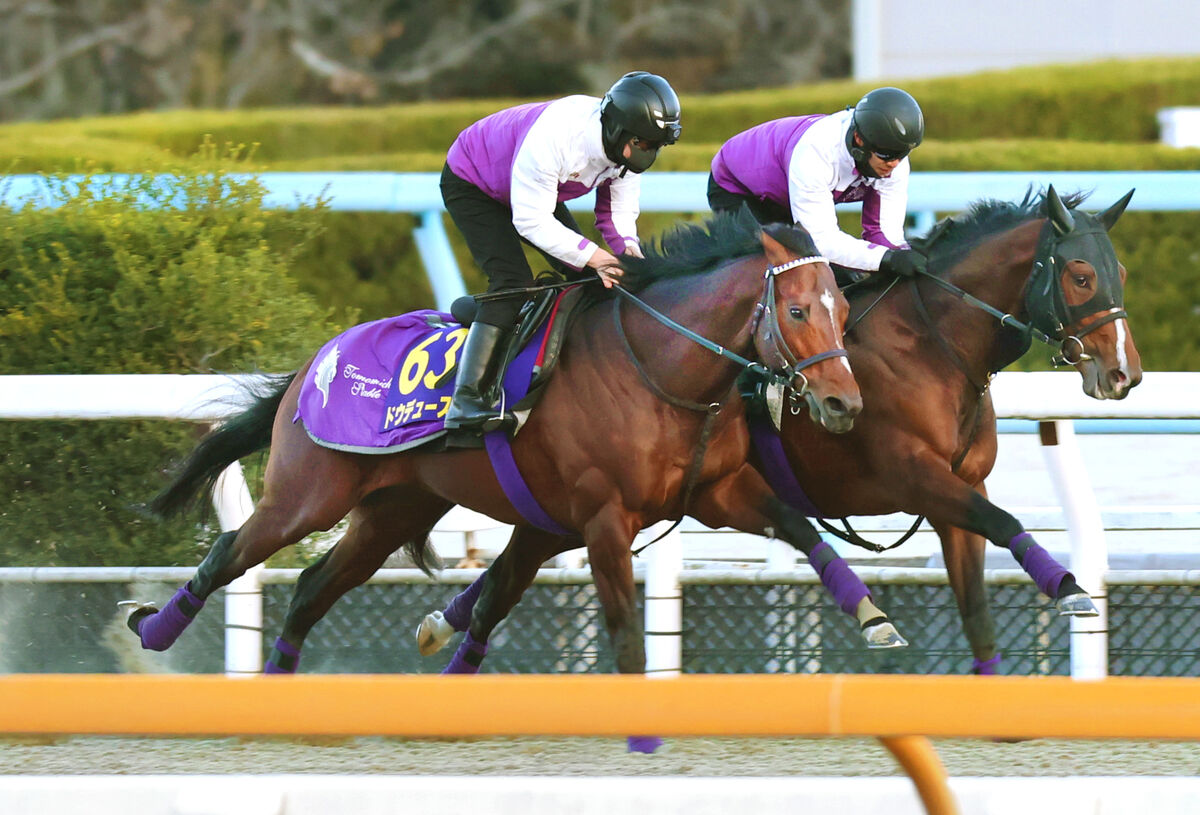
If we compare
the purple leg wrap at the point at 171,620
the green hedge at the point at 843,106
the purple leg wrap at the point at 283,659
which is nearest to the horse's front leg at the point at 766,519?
the purple leg wrap at the point at 283,659

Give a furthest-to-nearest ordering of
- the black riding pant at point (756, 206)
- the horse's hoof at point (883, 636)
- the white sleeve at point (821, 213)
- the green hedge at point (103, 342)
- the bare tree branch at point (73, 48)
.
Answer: the bare tree branch at point (73, 48) → the green hedge at point (103, 342) → the black riding pant at point (756, 206) → the white sleeve at point (821, 213) → the horse's hoof at point (883, 636)

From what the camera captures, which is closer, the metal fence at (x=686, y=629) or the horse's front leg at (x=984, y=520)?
the horse's front leg at (x=984, y=520)

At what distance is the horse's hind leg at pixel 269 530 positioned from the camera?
4.51 m

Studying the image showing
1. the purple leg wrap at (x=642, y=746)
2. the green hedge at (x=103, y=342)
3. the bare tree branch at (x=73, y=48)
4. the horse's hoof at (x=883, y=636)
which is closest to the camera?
the horse's hoof at (x=883, y=636)

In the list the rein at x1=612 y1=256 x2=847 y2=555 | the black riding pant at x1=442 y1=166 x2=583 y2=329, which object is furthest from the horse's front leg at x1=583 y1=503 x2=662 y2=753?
the black riding pant at x1=442 y1=166 x2=583 y2=329

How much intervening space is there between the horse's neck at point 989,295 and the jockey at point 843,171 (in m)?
0.14

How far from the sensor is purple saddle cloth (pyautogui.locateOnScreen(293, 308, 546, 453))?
444 cm

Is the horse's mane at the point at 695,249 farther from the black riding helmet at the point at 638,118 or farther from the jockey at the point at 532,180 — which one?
the black riding helmet at the point at 638,118

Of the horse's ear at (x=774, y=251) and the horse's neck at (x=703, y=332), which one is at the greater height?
the horse's ear at (x=774, y=251)

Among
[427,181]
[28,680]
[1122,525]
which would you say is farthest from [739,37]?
[28,680]

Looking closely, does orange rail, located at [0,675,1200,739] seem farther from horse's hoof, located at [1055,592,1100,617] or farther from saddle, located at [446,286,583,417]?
saddle, located at [446,286,583,417]

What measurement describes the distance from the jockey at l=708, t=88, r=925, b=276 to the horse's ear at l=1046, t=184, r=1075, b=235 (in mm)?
Result: 366

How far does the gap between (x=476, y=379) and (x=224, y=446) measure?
899 mm

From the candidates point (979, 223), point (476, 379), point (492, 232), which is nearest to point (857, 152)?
point (979, 223)
